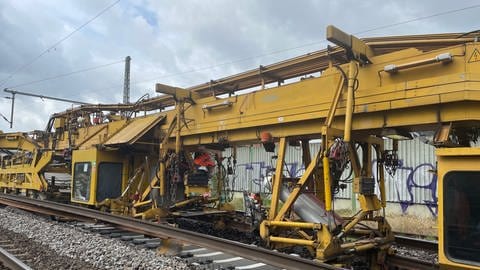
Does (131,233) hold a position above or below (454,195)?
below

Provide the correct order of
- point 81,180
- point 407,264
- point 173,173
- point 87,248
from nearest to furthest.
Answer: point 407,264, point 87,248, point 173,173, point 81,180

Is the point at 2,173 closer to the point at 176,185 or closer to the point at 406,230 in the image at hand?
the point at 176,185

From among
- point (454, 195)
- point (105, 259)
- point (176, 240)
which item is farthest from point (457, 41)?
point (105, 259)

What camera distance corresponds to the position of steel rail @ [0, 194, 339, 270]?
558 cm

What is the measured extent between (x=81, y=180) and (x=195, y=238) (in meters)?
6.11

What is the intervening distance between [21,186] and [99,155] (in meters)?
8.08

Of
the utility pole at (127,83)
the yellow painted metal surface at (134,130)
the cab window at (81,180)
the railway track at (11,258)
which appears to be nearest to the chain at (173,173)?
the yellow painted metal surface at (134,130)

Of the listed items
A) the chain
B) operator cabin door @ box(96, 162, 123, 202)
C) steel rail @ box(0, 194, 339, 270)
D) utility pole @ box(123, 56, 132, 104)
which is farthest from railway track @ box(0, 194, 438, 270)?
utility pole @ box(123, 56, 132, 104)

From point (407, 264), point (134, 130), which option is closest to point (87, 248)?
point (134, 130)

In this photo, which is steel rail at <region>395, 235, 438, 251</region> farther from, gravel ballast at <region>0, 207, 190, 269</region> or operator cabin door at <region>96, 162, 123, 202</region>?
operator cabin door at <region>96, 162, 123, 202</region>

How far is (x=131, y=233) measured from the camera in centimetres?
956

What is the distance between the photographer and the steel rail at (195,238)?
5578 millimetres

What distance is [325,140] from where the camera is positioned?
6.11m

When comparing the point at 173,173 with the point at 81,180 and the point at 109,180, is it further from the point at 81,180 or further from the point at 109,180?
the point at 81,180
